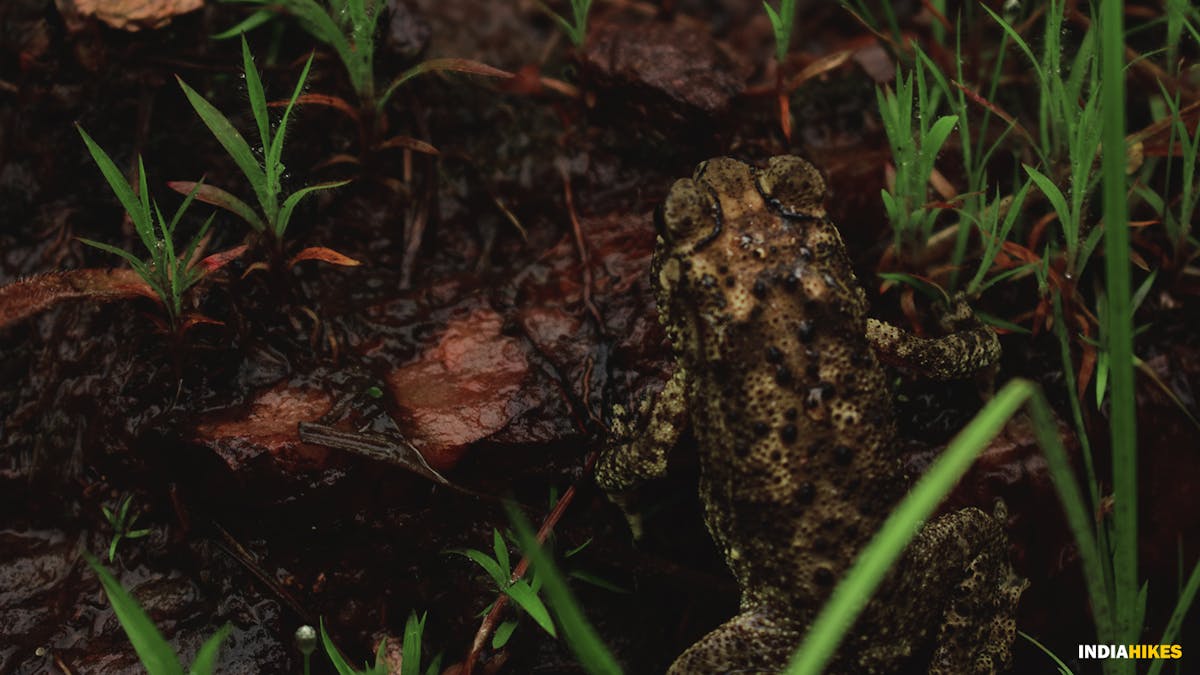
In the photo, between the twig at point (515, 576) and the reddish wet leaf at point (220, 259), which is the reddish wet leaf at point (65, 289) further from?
the twig at point (515, 576)

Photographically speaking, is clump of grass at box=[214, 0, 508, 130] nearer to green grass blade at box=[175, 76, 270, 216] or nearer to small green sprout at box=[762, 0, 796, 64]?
green grass blade at box=[175, 76, 270, 216]

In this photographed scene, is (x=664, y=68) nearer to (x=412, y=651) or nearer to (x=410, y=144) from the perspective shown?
(x=410, y=144)

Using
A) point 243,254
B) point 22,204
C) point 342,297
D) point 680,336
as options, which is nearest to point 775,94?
point 680,336

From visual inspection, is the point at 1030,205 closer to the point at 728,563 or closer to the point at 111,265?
the point at 728,563

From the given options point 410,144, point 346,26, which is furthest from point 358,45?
point 410,144

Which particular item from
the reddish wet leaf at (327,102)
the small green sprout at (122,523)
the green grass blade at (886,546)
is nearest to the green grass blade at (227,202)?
the reddish wet leaf at (327,102)

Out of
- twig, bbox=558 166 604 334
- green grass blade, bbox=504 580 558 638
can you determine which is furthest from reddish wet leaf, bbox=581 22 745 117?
green grass blade, bbox=504 580 558 638
